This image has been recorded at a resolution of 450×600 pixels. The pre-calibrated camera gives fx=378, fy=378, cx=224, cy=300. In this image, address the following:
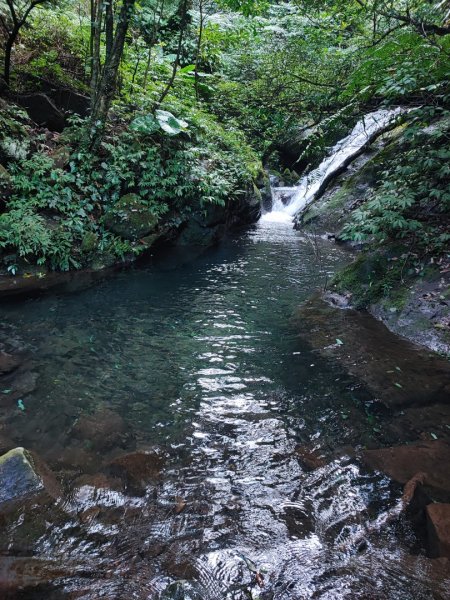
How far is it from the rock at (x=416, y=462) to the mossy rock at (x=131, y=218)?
7.17 metres

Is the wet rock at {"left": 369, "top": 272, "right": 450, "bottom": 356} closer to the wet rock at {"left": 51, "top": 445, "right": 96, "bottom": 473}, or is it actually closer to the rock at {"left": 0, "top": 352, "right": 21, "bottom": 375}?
the wet rock at {"left": 51, "top": 445, "right": 96, "bottom": 473}

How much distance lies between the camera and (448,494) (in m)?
2.93

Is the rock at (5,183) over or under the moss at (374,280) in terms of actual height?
over

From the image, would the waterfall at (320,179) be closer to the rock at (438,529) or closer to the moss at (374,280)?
the moss at (374,280)

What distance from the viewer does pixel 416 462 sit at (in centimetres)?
329

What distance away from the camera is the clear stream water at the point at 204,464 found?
2312 millimetres

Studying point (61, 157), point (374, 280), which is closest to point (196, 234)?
point (61, 157)

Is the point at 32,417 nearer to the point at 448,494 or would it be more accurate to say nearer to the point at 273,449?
the point at 273,449

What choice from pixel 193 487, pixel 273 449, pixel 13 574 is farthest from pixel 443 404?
pixel 13 574

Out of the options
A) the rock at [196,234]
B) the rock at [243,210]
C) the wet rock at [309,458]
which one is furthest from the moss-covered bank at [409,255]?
the rock at [243,210]

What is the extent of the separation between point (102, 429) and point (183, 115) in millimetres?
10417

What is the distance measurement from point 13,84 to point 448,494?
11472 millimetres

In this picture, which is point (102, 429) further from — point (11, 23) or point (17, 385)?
point (11, 23)

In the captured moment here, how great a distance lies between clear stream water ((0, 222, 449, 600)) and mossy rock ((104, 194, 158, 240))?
2.65 m
